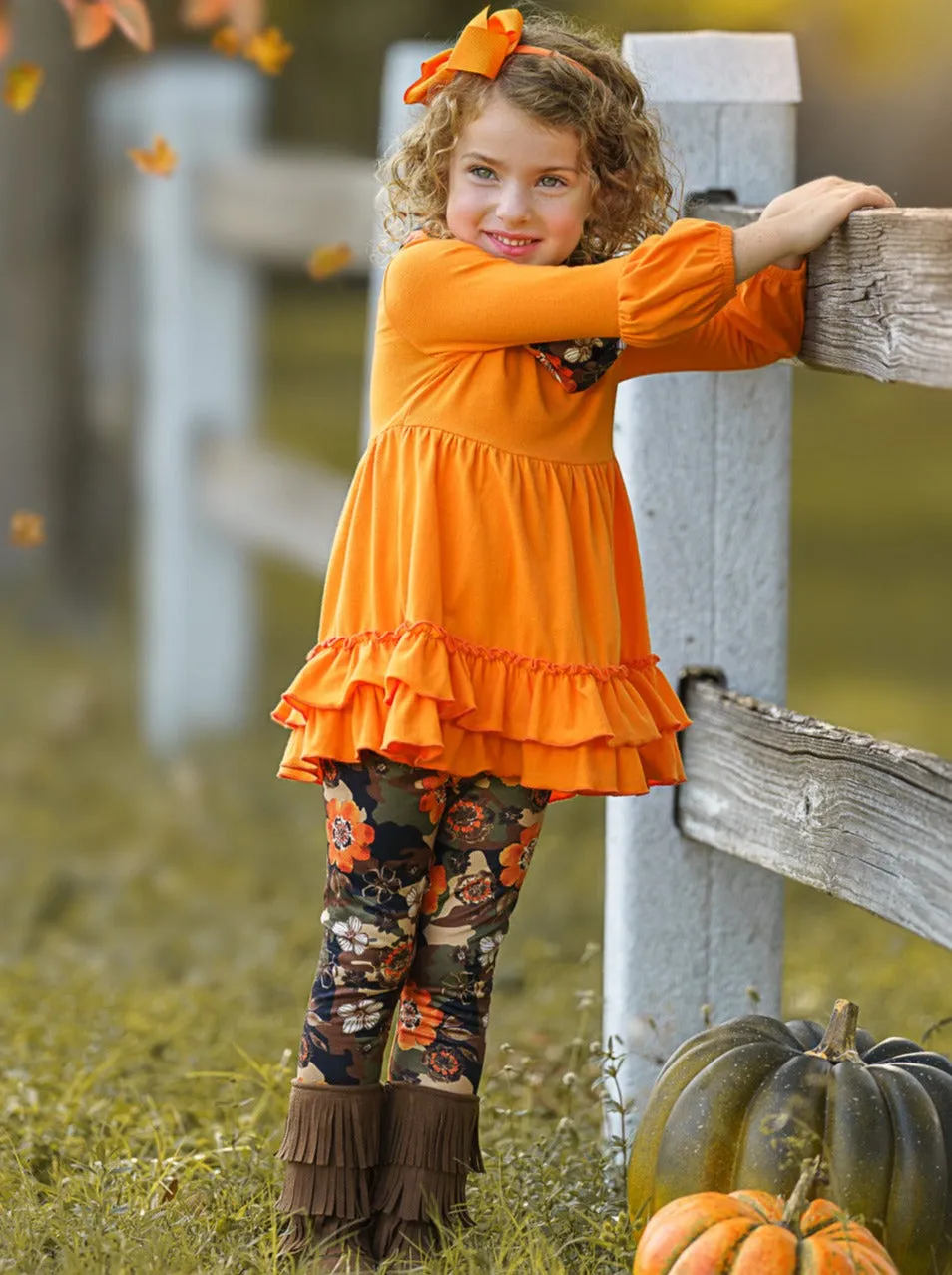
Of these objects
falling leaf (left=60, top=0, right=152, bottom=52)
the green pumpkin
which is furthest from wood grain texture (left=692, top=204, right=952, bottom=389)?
falling leaf (left=60, top=0, right=152, bottom=52)

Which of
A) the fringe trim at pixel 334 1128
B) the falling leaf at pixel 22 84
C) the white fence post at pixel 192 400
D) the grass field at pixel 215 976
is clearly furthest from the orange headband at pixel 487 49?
the white fence post at pixel 192 400

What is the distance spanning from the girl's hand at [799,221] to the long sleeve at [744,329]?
0.32 feet

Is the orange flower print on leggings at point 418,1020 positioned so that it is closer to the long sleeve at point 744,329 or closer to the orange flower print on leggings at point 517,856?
the orange flower print on leggings at point 517,856

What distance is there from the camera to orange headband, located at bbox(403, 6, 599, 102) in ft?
7.39

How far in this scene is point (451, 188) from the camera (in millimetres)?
2318

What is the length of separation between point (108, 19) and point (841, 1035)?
1.98m

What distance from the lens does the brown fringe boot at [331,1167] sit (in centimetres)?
238

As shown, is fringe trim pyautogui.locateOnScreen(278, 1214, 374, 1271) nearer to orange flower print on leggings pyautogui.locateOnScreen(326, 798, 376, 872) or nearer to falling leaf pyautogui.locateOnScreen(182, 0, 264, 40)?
orange flower print on leggings pyautogui.locateOnScreen(326, 798, 376, 872)

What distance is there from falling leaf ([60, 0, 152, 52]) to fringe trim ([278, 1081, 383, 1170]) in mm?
1610

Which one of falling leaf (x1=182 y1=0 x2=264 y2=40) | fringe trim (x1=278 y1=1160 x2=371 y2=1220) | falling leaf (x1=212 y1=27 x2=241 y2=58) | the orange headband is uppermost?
falling leaf (x1=182 y1=0 x2=264 y2=40)

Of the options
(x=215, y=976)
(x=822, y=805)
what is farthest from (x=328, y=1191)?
(x=215, y=976)

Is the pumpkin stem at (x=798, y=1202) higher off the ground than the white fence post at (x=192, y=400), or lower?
lower

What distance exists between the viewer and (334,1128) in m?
2.38

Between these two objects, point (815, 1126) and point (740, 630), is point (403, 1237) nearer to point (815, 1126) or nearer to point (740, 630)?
point (815, 1126)
